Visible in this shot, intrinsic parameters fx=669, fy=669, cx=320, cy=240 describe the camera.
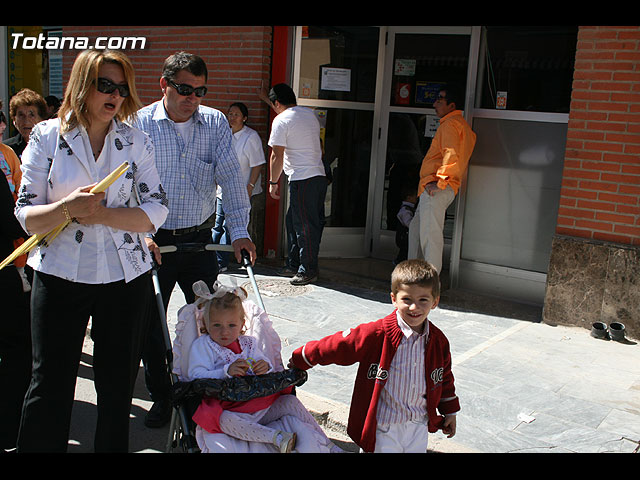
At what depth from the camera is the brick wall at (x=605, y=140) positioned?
5871 mm

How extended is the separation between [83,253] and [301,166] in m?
4.61

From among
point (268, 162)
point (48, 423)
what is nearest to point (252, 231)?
point (268, 162)

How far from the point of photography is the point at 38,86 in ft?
39.0

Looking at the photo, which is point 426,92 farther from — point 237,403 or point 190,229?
point 237,403

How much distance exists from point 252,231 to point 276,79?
1928 mm

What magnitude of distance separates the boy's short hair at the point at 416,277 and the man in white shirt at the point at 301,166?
4274 mm

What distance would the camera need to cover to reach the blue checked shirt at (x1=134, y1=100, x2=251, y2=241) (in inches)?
161

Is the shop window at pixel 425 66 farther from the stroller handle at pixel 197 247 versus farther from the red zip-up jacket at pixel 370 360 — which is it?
the red zip-up jacket at pixel 370 360

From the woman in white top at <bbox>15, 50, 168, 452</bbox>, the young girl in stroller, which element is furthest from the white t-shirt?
the woman in white top at <bbox>15, 50, 168, 452</bbox>

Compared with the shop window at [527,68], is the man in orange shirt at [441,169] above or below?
below

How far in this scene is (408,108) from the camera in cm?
815

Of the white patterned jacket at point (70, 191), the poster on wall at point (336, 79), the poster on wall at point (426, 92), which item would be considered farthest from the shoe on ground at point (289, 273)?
the white patterned jacket at point (70, 191)

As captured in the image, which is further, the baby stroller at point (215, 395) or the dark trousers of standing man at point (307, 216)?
the dark trousers of standing man at point (307, 216)

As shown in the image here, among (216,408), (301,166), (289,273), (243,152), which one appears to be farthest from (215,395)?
(243,152)
